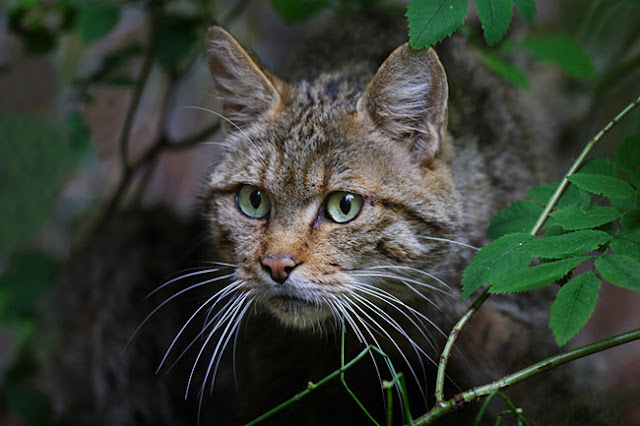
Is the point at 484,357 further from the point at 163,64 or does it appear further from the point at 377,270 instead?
the point at 163,64

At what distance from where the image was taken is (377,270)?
2.06 m

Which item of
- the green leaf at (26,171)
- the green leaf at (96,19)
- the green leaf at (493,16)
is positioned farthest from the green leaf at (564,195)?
the green leaf at (26,171)

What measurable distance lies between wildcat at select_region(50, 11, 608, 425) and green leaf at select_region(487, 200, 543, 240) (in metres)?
0.20

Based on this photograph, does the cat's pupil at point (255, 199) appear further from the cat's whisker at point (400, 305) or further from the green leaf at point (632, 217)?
the green leaf at point (632, 217)

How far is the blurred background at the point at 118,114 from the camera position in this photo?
3127 mm

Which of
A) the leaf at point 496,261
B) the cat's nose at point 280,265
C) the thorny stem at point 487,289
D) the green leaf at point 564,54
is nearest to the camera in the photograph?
the leaf at point 496,261

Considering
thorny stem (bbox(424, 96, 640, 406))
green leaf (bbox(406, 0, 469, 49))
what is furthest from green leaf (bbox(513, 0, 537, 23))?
thorny stem (bbox(424, 96, 640, 406))

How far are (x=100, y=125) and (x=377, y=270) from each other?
2692 millimetres

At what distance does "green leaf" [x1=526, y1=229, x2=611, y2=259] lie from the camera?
5.30ft

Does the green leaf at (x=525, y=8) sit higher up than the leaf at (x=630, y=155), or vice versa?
the green leaf at (x=525, y=8)

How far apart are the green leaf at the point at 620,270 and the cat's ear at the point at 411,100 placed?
2.43 ft

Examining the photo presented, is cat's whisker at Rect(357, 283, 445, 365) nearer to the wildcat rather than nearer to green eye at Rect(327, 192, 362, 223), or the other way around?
the wildcat

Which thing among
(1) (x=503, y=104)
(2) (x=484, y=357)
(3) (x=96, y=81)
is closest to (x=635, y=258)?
(2) (x=484, y=357)

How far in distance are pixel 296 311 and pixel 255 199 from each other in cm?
43
